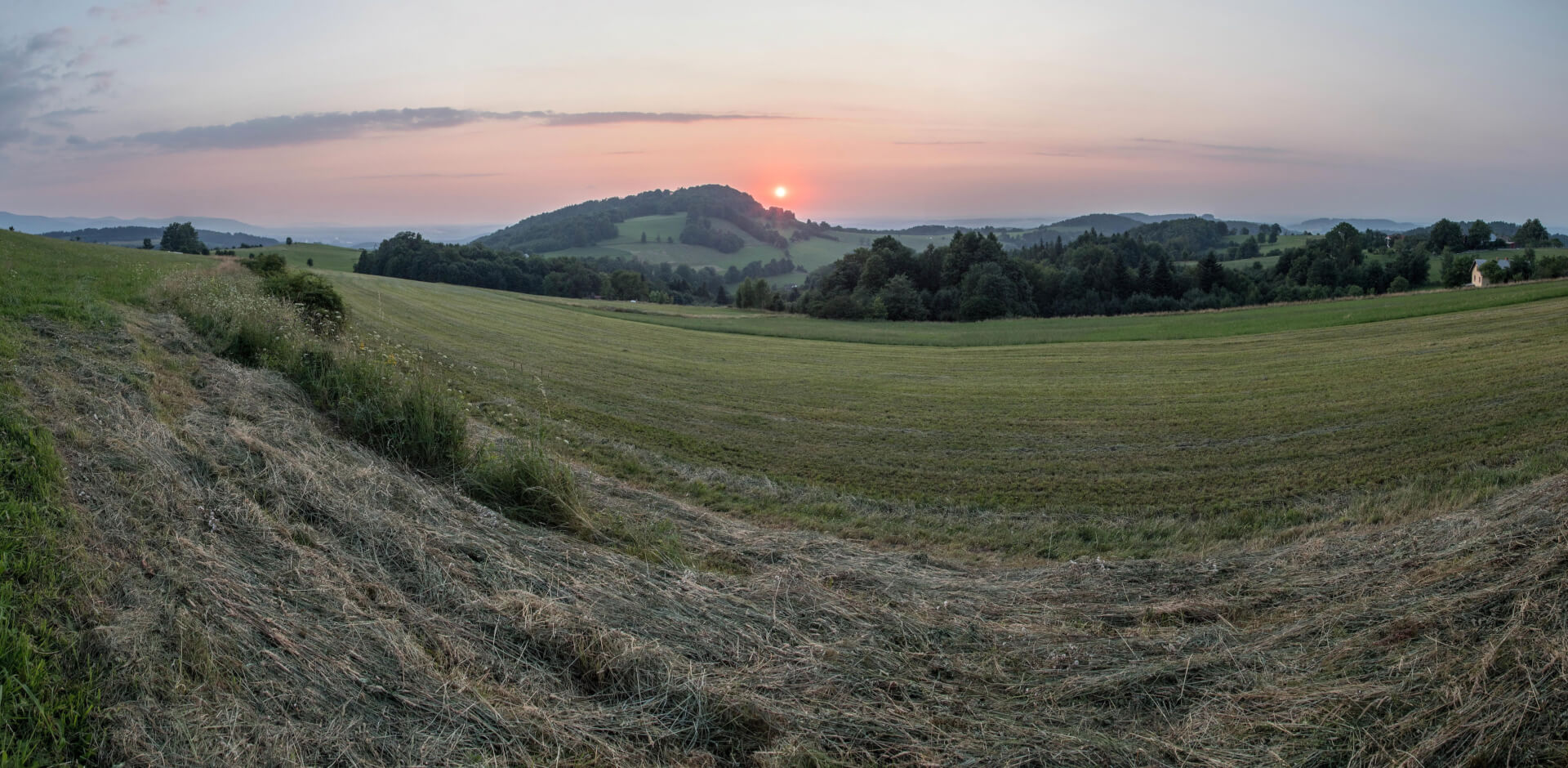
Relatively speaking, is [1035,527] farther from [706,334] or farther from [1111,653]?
[706,334]

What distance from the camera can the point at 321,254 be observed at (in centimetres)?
9006

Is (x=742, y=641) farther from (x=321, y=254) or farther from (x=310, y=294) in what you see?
(x=321, y=254)

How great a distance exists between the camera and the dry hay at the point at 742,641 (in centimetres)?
361

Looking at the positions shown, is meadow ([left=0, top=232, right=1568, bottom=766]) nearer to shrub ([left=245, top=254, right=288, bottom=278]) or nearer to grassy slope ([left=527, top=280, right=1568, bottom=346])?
shrub ([left=245, top=254, right=288, bottom=278])

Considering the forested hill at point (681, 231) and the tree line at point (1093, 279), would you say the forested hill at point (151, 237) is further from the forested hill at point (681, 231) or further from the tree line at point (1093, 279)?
the tree line at point (1093, 279)

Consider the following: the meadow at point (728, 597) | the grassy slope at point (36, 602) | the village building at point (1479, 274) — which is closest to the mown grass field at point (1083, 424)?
the meadow at point (728, 597)

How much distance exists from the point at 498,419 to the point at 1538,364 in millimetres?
20178

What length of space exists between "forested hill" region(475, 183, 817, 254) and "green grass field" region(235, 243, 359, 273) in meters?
46.4

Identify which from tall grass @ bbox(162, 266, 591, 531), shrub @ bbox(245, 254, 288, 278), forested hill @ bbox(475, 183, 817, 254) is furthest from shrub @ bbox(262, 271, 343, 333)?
forested hill @ bbox(475, 183, 817, 254)

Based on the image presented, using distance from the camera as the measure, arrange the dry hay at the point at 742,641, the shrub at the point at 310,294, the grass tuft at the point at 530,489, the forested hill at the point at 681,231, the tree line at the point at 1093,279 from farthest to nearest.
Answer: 1. the forested hill at the point at 681,231
2. the tree line at the point at 1093,279
3. the shrub at the point at 310,294
4. the grass tuft at the point at 530,489
5. the dry hay at the point at 742,641

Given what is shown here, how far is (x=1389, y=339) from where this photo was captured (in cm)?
2353

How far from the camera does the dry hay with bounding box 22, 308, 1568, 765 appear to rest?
361cm

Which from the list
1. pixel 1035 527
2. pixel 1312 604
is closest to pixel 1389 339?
pixel 1035 527

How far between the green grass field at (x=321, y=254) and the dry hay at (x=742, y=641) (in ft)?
272
